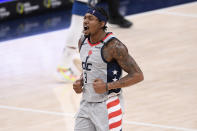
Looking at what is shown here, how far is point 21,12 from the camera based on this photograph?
10.7m

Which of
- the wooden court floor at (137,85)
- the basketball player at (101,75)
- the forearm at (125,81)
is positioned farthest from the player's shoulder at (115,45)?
the wooden court floor at (137,85)

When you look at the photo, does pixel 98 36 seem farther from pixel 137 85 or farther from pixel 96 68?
pixel 137 85

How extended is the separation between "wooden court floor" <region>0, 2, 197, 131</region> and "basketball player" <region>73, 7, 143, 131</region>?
5.47 ft

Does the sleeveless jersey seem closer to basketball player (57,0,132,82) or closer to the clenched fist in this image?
the clenched fist

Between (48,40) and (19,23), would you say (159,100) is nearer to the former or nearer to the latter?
(48,40)

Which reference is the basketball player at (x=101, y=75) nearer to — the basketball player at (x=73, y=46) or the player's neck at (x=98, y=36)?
the player's neck at (x=98, y=36)

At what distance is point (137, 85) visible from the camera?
23.2 ft

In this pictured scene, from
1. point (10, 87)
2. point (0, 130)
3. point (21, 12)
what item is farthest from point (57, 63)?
point (21, 12)

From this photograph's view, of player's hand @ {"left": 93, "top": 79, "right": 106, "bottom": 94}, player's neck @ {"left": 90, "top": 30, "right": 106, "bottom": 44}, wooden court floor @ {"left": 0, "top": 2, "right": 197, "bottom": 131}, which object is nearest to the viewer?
player's hand @ {"left": 93, "top": 79, "right": 106, "bottom": 94}

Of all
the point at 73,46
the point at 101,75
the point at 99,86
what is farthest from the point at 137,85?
the point at 99,86

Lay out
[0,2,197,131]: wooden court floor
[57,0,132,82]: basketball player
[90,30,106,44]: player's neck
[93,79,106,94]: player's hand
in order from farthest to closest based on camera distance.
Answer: [57,0,132,82]: basketball player
[0,2,197,131]: wooden court floor
[90,30,106,44]: player's neck
[93,79,106,94]: player's hand

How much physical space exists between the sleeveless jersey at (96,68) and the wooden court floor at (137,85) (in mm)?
1754

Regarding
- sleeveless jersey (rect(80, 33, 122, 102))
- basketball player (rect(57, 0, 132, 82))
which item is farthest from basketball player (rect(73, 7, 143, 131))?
basketball player (rect(57, 0, 132, 82))

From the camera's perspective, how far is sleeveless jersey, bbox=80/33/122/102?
409 centimetres
